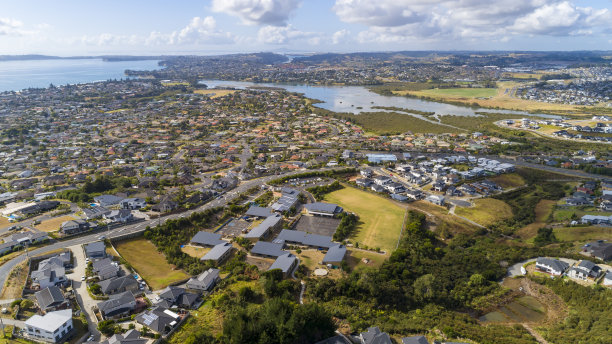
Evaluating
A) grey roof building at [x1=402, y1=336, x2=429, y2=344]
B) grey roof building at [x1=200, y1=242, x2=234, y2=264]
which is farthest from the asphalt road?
grey roof building at [x1=402, y1=336, x2=429, y2=344]

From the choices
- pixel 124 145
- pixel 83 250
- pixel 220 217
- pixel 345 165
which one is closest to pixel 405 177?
pixel 345 165

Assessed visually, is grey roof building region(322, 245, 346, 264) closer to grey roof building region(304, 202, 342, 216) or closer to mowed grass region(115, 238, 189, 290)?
grey roof building region(304, 202, 342, 216)

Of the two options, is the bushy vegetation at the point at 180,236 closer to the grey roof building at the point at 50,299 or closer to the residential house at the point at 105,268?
the residential house at the point at 105,268

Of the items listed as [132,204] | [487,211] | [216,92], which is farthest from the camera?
[216,92]

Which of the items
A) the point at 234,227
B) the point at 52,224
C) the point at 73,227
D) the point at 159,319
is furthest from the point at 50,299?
the point at 234,227

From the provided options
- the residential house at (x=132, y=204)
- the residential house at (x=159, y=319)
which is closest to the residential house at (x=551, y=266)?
the residential house at (x=159, y=319)

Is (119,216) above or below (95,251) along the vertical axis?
above

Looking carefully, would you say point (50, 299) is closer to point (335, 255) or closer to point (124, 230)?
point (124, 230)

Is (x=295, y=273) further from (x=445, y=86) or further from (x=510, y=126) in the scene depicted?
(x=445, y=86)
